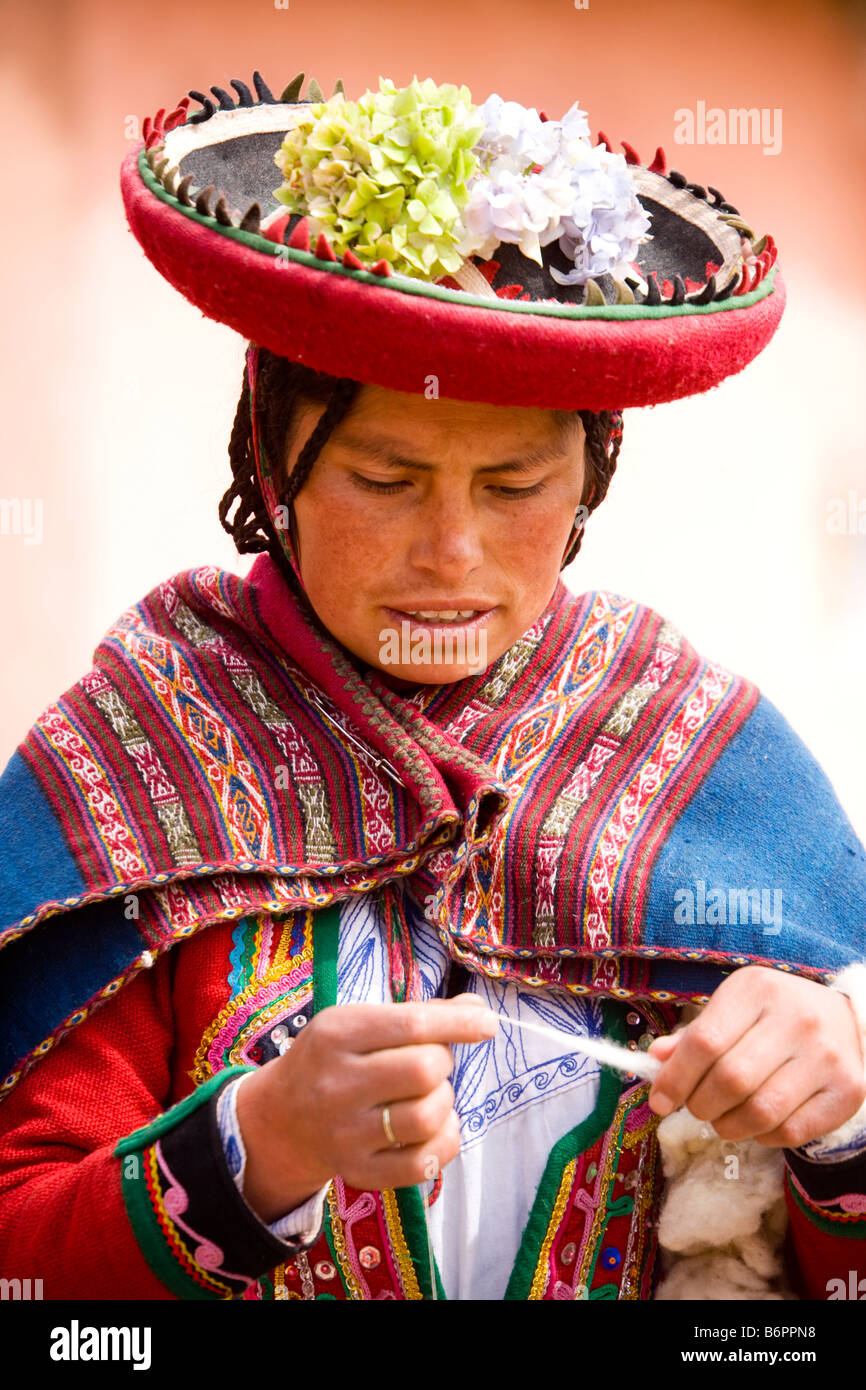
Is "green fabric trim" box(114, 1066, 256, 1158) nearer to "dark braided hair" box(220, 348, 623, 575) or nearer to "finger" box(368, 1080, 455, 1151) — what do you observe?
"finger" box(368, 1080, 455, 1151)

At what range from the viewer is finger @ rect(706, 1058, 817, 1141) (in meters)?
1.31

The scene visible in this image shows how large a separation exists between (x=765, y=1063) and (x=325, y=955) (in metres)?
0.45

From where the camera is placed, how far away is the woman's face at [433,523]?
141 centimetres

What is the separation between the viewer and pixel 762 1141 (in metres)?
1.34

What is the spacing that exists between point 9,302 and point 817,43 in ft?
6.98

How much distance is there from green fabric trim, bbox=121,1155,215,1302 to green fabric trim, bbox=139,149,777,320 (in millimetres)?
823

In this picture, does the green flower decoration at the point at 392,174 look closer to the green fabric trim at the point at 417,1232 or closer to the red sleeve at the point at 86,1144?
the red sleeve at the point at 86,1144

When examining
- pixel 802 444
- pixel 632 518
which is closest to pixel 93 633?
pixel 632 518

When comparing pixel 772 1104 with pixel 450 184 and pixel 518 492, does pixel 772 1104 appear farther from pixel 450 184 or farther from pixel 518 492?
pixel 450 184

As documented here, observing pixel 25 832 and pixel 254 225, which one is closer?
pixel 254 225

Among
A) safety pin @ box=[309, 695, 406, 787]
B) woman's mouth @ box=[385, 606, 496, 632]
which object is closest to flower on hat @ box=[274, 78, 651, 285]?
woman's mouth @ box=[385, 606, 496, 632]

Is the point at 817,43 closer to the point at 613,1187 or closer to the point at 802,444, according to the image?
the point at 802,444

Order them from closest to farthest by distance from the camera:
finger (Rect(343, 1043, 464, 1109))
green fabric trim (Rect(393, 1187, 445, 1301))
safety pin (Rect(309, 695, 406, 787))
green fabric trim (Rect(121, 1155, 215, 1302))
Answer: finger (Rect(343, 1043, 464, 1109)) → green fabric trim (Rect(121, 1155, 215, 1302)) → green fabric trim (Rect(393, 1187, 445, 1301)) → safety pin (Rect(309, 695, 406, 787))

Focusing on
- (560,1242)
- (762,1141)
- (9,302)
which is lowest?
(560,1242)
